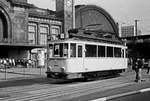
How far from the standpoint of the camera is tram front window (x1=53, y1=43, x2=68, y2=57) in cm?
1705

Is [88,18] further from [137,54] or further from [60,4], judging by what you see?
[137,54]

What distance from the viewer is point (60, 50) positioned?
17.3 m

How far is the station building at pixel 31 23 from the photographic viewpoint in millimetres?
46656

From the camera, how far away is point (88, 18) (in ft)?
235

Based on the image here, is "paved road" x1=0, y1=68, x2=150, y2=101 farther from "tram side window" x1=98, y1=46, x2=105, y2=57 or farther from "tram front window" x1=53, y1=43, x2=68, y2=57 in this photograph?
"tram side window" x1=98, y1=46, x2=105, y2=57

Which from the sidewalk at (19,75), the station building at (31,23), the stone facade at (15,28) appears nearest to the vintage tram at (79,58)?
the sidewalk at (19,75)

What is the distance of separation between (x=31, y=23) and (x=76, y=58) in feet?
124

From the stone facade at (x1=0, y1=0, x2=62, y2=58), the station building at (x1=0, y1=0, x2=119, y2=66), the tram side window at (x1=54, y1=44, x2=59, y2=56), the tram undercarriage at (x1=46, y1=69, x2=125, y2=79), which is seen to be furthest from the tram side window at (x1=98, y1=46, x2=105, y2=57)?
the stone facade at (x1=0, y1=0, x2=62, y2=58)

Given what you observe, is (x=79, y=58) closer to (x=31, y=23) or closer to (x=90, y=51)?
(x=90, y=51)

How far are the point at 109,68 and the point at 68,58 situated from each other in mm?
4804

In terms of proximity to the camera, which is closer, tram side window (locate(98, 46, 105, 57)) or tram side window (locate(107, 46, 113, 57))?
tram side window (locate(98, 46, 105, 57))

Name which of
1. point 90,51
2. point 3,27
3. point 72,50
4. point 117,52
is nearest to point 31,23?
point 3,27

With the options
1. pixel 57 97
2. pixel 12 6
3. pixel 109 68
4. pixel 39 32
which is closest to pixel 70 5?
pixel 39 32

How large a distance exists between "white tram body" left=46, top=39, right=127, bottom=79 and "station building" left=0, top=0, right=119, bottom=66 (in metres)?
16.1
